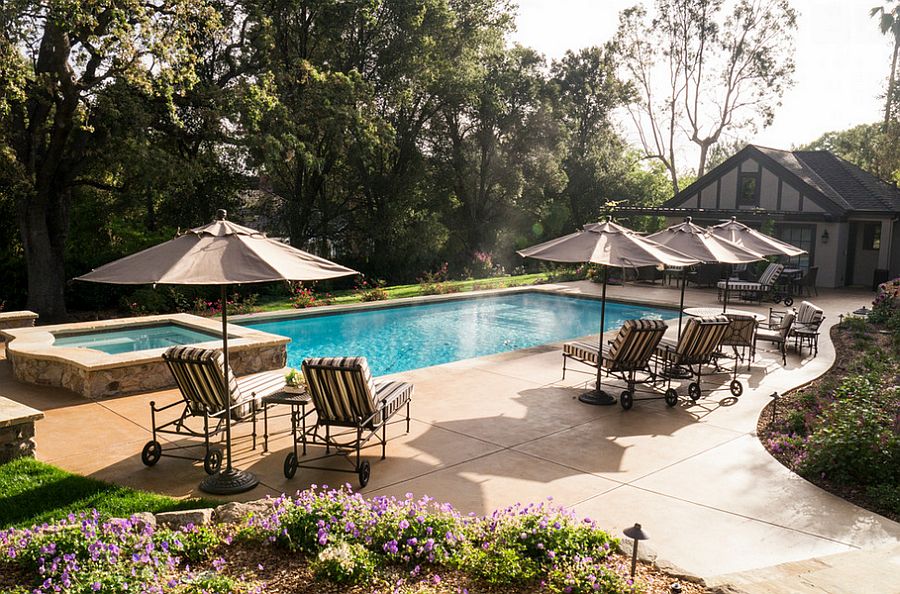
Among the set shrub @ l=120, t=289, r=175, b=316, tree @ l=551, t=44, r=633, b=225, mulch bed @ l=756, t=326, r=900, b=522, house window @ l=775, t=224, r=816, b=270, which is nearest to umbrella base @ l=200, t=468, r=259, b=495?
mulch bed @ l=756, t=326, r=900, b=522

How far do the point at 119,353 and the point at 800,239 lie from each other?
74.1 feet

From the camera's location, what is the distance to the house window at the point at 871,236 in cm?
2375

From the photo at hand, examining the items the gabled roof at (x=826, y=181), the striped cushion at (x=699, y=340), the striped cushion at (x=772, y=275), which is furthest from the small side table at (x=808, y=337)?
the gabled roof at (x=826, y=181)

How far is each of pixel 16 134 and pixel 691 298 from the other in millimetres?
18915

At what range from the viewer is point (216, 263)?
5.24 meters

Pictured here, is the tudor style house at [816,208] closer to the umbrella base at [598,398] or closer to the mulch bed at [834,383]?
the mulch bed at [834,383]

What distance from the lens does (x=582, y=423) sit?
7.73 m

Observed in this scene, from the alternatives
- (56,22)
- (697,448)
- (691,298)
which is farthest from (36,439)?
(691,298)

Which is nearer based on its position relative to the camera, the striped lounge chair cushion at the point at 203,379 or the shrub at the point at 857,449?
the shrub at the point at 857,449

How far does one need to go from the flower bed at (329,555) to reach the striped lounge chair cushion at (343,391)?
1.54 m

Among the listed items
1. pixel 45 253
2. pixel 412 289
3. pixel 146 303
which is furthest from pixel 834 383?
pixel 45 253

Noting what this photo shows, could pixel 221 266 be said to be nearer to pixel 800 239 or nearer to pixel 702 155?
pixel 800 239

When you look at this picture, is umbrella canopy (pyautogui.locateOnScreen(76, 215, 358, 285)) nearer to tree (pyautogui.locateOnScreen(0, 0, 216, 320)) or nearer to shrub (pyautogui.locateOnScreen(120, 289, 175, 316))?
tree (pyautogui.locateOnScreen(0, 0, 216, 320))

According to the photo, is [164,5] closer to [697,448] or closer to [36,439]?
A: [36,439]
